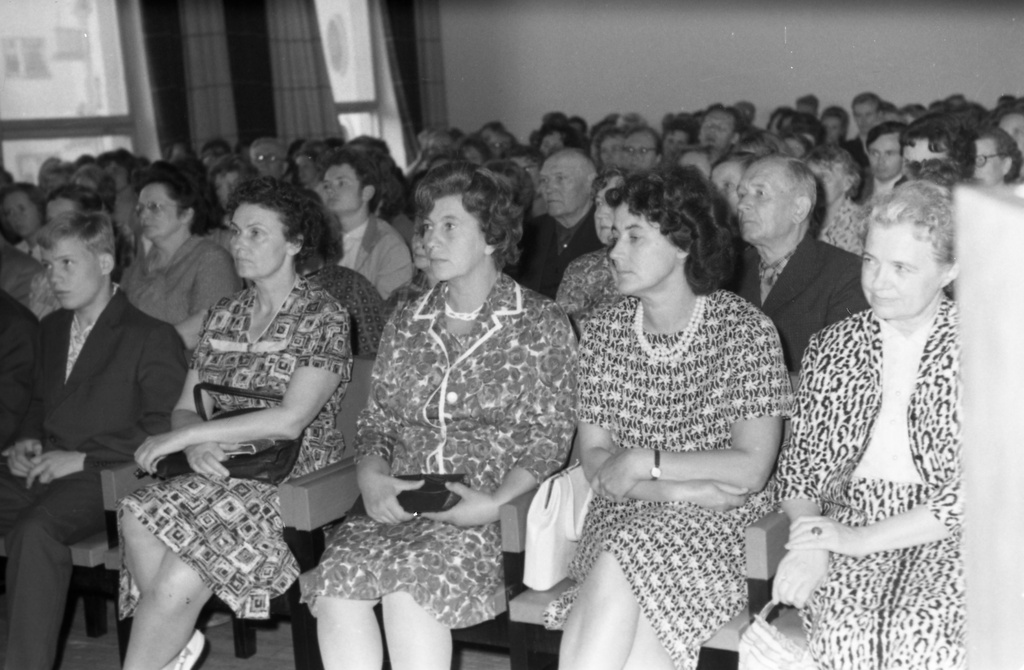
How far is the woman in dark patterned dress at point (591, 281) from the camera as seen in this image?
3.62 meters

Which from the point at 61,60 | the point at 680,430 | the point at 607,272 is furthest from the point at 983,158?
the point at 61,60

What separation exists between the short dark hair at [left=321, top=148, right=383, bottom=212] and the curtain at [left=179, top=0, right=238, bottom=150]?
5.28 meters

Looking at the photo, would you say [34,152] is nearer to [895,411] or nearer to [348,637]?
[348,637]

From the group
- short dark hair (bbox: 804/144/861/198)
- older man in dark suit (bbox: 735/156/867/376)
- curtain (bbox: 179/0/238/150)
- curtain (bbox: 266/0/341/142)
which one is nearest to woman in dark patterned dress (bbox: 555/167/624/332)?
older man in dark suit (bbox: 735/156/867/376)

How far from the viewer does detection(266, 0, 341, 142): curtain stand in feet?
35.2

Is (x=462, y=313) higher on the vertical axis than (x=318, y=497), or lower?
higher

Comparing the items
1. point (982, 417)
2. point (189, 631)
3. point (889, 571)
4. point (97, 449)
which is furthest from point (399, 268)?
point (982, 417)

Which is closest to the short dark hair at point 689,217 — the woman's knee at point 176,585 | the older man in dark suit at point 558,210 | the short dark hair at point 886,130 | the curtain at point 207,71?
the woman's knee at point 176,585

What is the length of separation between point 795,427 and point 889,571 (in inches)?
13.6

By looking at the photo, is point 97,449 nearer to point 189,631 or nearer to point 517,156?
point 189,631

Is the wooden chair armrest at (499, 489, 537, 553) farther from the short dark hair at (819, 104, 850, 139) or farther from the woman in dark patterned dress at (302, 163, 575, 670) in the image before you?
the short dark hair at (819, 104, 850, 139)

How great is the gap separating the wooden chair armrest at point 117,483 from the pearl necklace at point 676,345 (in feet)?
4.33

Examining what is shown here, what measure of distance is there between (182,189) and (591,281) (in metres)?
1.62

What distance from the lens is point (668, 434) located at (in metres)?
2.47
